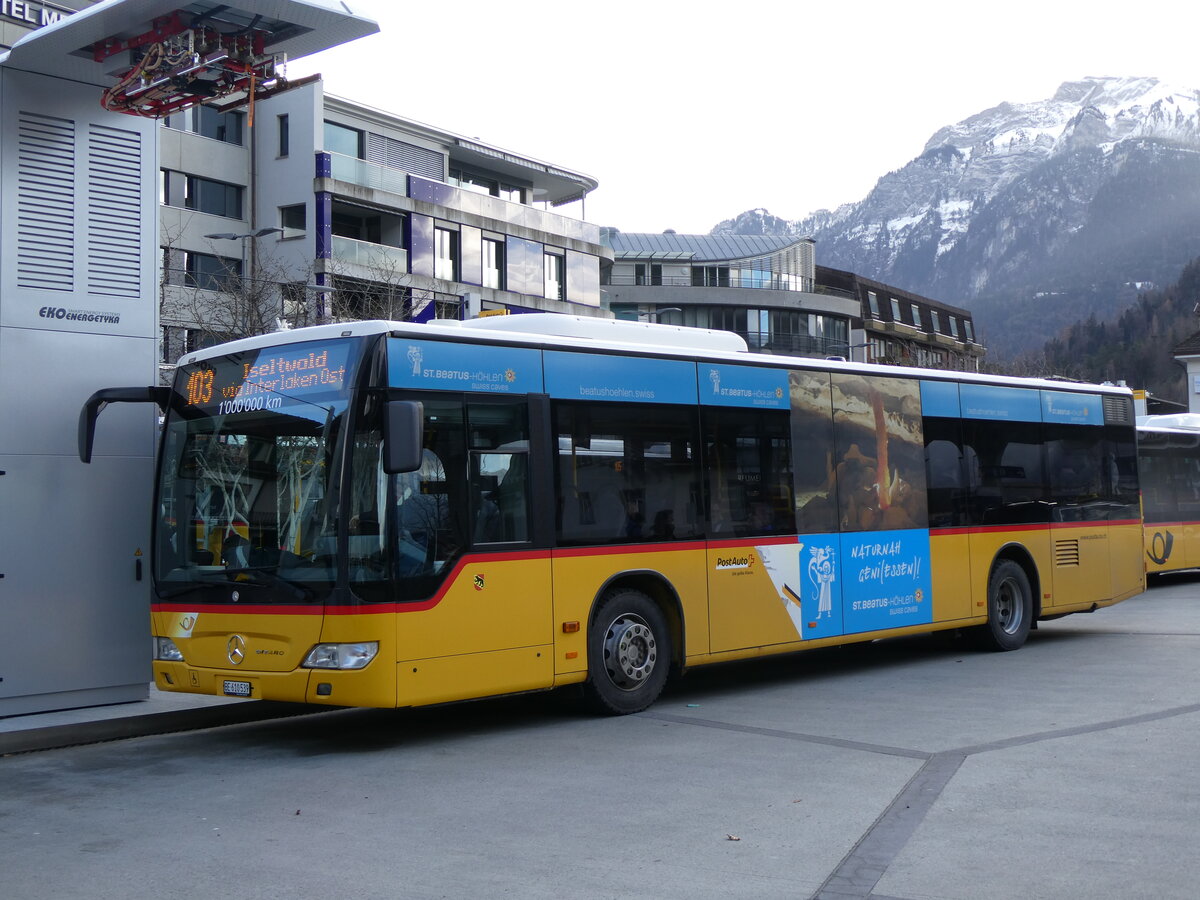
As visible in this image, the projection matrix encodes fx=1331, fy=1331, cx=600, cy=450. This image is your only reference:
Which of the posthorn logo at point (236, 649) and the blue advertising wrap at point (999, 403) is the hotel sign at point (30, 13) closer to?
the posthorn logo at point (236, 649)

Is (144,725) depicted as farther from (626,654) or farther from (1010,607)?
(1010,607)

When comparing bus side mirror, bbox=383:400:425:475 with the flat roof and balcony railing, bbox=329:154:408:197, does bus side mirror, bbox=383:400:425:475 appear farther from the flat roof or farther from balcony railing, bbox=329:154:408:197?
balcony railing, bbox=329:154:408:197

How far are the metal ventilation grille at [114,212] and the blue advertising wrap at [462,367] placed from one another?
11.9 feet

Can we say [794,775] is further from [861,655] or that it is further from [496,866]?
[861,655]

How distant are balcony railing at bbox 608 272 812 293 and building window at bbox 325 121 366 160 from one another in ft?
136

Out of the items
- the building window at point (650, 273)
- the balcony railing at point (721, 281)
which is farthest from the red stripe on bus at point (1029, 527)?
the building window at point (650, 273)

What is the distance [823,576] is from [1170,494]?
15937 mm

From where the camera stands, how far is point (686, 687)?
1269 cm

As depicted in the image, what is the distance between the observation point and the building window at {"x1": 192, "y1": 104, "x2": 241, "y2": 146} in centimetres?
4231

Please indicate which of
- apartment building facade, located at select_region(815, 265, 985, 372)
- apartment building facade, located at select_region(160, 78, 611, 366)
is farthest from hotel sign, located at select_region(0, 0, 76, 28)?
apartment building facade, located at select_region(815, 265, 985, 372)

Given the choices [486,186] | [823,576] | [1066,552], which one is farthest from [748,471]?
[486,186]

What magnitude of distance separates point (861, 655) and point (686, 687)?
342 cm

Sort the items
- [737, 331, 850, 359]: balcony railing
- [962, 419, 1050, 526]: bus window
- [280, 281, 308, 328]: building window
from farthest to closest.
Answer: [737, 331, 850, 359]: balcony railing, [280, 281, 308, 328]: building window, [962, 419, 1050, 526]: bus window

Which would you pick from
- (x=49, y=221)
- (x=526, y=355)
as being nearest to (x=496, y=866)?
(x=526, y=355)
